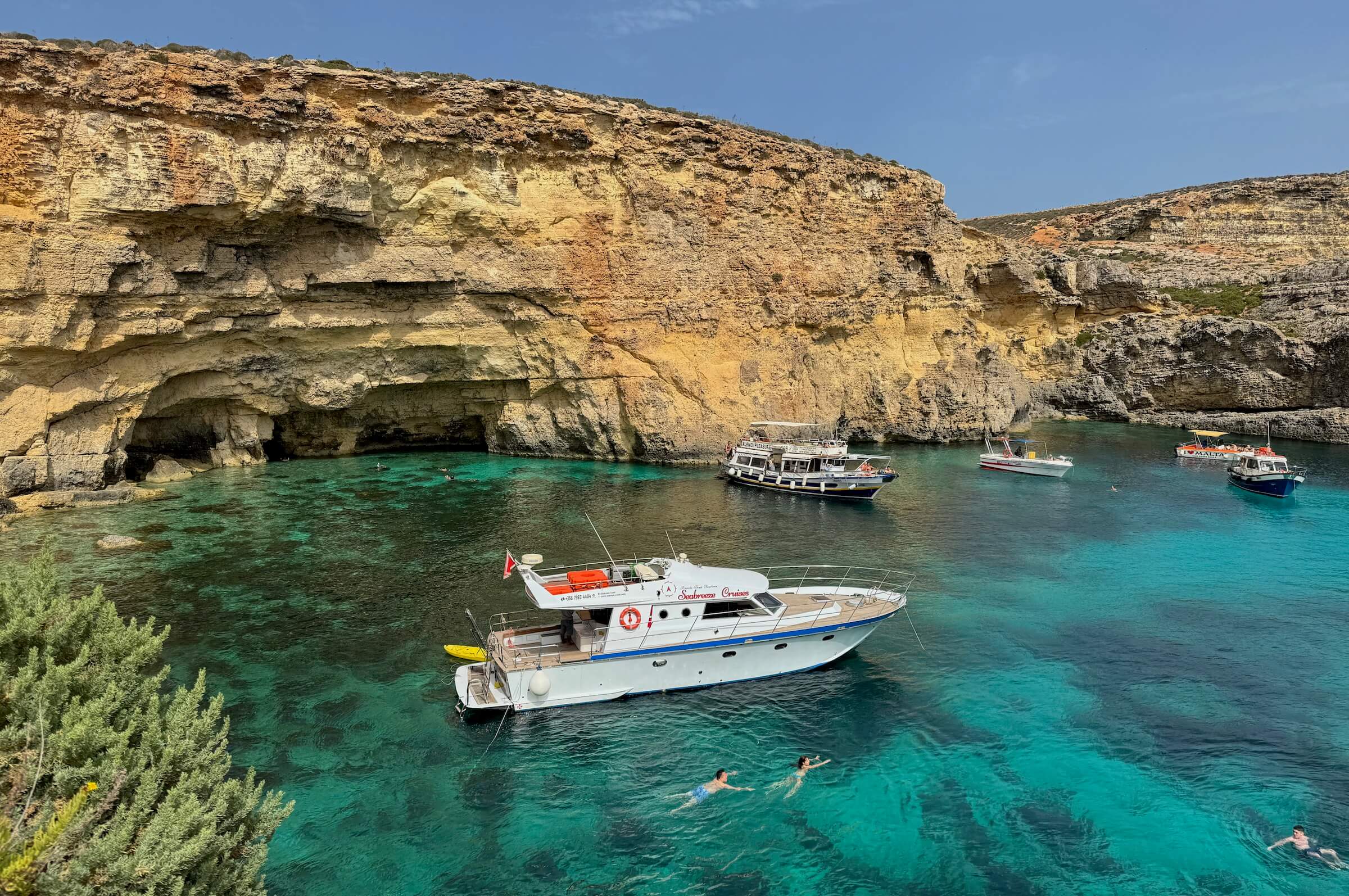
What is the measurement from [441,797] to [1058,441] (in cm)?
5998

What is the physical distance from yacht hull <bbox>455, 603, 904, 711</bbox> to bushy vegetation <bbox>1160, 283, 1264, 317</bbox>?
7373 cm

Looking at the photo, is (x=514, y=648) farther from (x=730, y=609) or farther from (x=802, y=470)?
(x=802, y=470)

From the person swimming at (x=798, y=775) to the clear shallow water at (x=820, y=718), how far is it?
9.6 inches

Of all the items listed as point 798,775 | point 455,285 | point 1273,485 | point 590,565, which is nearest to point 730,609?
point 798,775

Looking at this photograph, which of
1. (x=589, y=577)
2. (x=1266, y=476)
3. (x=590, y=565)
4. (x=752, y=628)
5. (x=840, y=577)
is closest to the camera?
(x=752, y=628)

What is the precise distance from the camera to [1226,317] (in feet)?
235

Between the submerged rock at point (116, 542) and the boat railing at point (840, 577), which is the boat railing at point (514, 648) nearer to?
the boat railing at point (840, 577)

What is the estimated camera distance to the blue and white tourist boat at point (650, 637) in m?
17.8

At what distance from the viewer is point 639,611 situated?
1833 cm

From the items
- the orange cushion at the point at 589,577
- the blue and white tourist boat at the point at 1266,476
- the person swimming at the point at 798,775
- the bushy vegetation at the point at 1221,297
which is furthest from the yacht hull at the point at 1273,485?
the orange cushion at the point at 589,577

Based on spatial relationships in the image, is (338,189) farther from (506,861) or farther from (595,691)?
(506,861)

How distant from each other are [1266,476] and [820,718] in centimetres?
3739

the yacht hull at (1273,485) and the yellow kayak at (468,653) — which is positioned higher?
the yacht hull at (1273,485)

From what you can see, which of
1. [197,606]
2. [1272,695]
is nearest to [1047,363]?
[1272,695]
